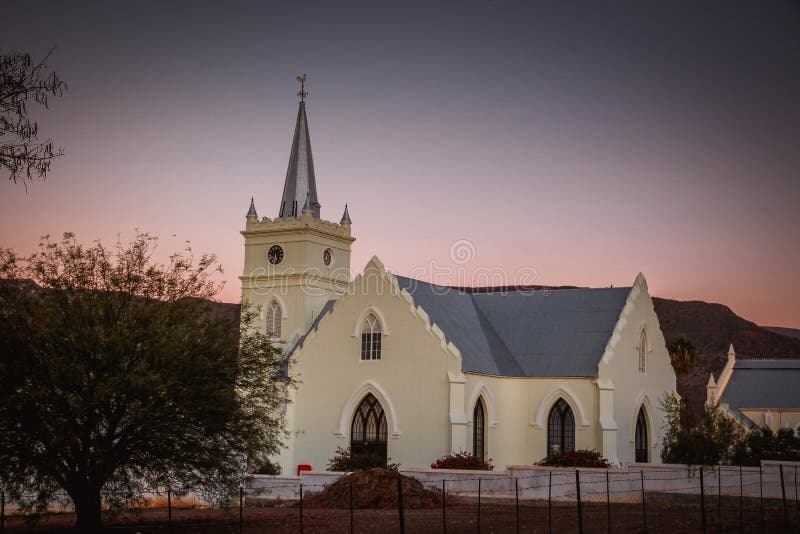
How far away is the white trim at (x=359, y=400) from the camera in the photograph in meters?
47.6

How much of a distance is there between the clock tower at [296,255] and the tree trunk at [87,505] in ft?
89.4

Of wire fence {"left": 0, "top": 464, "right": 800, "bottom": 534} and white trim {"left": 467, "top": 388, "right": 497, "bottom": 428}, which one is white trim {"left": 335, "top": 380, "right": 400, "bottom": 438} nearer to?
white trim {"left": 467, "top": 388, "right": 497, "bottom": 428}

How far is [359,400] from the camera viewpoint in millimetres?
48562

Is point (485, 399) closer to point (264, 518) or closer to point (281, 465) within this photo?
point (281, 465)

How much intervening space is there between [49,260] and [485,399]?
24584 millimetres

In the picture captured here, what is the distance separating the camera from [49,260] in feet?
92.7

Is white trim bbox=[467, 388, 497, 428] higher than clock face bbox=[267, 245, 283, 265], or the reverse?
clock face bbox=[267, 245, 283, 265]

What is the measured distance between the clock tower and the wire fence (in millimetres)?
15171

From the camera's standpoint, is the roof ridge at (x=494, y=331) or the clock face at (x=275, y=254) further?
the clock face at (x=275, y=254)

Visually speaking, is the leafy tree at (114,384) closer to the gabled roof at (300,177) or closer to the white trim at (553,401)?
the white trim at (553,401)

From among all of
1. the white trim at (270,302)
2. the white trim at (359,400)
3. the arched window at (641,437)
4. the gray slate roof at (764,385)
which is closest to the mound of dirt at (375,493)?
the white trim at (359,400)

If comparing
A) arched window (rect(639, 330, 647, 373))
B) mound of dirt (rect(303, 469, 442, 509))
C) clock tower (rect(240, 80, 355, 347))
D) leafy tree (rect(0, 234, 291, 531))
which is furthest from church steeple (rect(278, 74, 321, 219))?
leafy tree (rect(0, 234, 291, 531))

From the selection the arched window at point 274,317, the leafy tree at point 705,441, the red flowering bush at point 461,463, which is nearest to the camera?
the leafy tree at point 705,441

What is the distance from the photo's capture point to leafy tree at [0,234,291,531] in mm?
26438
